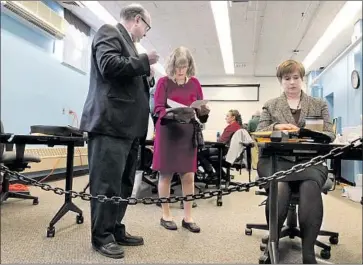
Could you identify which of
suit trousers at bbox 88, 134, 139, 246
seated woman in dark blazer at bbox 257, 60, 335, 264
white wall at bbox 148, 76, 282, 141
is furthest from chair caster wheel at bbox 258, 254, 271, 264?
white wall at bbox 148, 76, 282, 141

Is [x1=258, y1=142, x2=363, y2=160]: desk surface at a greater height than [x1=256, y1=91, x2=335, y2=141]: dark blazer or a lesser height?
lesser

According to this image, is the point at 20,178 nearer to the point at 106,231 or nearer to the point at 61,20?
the point at 106,231

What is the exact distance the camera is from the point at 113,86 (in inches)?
56.9

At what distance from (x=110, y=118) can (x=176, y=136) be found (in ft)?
2.01

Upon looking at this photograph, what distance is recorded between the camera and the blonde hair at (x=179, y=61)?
1.93 metres

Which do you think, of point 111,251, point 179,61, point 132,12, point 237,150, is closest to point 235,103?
point 237,150

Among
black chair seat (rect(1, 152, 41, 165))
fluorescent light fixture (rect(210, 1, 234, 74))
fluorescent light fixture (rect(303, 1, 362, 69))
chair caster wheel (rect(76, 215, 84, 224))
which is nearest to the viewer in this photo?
chair caster wheel (rect(76, 215, 84, 224))

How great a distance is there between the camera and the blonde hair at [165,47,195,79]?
193 centimetres

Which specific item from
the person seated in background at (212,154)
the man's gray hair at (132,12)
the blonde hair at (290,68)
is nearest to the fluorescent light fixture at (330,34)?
the person seated in background at (212,154)

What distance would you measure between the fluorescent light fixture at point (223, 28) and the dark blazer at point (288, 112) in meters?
3.10

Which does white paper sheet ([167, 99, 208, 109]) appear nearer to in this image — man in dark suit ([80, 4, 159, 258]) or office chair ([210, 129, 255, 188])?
man in dark suit ([80, 4, 159, 258])

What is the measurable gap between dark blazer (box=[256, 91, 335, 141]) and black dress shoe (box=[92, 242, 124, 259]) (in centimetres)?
89

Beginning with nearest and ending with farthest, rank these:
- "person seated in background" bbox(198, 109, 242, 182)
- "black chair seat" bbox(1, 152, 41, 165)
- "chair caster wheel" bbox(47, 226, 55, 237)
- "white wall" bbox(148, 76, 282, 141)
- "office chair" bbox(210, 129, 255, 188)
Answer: "chair caster wheel" bbox(47, 226, 55, 237), "black chair seat" bbox(1, 152, 41, 165), "office chair" bbox(210, 129, 255, 188), "person seated in background" bbox(198, 109, 242, 182), "white wall" bbox(148, 76, 282, 141)

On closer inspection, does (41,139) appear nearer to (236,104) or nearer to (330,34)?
(330,34)
